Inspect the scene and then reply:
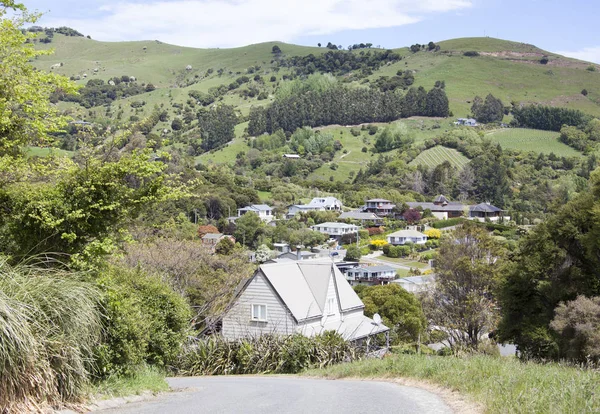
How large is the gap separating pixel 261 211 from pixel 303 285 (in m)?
65.4

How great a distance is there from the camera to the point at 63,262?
10.7 m

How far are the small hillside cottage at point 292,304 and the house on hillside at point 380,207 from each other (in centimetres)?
7195

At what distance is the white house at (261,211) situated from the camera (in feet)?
304

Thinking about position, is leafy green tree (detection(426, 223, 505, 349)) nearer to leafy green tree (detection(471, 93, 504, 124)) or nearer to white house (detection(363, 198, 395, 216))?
white house (detection(363, 198, 395, 216))

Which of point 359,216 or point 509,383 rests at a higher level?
point 509,383

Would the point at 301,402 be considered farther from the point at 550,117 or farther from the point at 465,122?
the point at 550,117

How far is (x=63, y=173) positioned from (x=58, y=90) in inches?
190

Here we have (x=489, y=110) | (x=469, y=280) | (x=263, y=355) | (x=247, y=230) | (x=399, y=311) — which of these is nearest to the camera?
(x=263, y=355)

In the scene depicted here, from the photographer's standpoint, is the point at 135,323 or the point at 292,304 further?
the point at 292,304

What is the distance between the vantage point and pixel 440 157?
13862 cm

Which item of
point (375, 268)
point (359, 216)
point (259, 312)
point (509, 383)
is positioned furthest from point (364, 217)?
point (509, 383)

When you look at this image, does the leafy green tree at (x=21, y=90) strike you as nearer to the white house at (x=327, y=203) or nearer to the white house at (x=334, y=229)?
the white house at (x=334, y=229)

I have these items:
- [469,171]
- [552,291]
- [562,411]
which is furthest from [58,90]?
[469,171]

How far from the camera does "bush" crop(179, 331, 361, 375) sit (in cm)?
2100
